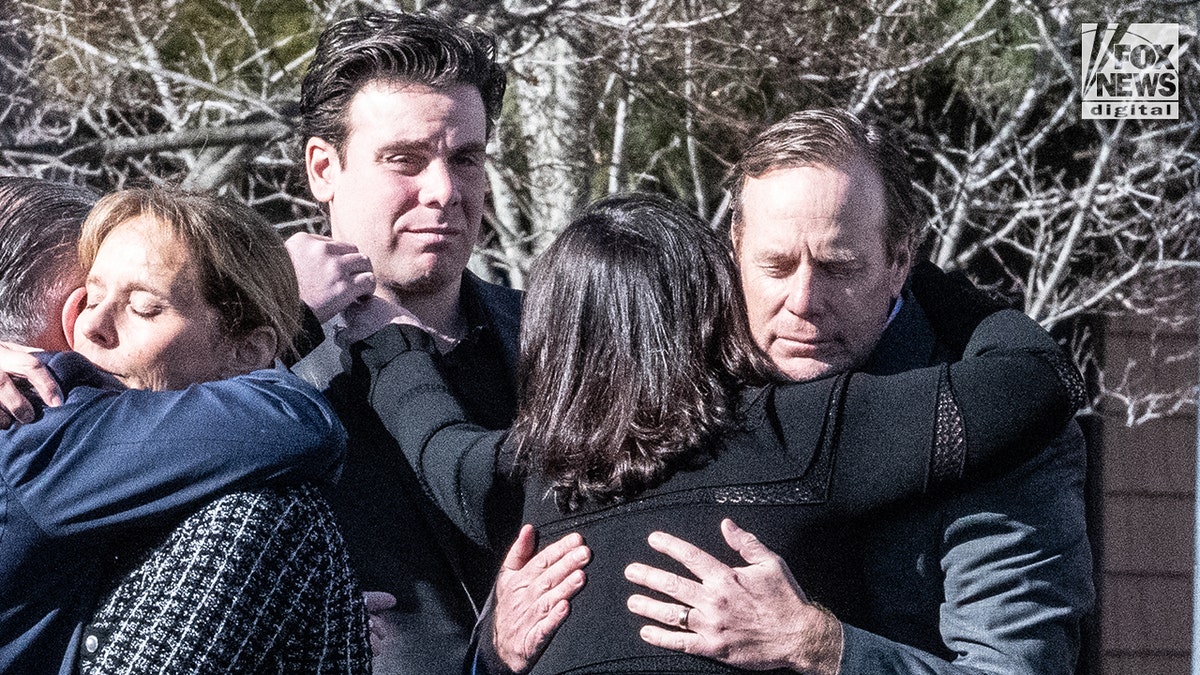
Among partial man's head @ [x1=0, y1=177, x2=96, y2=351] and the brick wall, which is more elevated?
partial man's head @ [x1=0, y1=177, x2=96, y2=351]

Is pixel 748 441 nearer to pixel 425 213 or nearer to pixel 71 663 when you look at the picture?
pixel 71 663

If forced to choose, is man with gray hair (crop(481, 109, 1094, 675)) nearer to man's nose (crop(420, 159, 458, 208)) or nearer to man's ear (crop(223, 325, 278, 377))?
man's ear (crop(223, 325, 278, 377))

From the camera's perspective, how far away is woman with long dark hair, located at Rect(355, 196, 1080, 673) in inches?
68.1

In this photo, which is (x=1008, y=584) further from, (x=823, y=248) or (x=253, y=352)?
(x=253, y=352)

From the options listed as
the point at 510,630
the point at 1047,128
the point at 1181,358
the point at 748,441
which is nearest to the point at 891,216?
the point at 748,441

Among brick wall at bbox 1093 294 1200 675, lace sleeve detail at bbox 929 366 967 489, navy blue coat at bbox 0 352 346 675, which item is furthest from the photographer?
brick wall at bbox 1093 294 1200 675

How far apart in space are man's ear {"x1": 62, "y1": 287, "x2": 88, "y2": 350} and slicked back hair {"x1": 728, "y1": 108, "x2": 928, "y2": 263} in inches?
36.5

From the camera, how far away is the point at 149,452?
1.58 m

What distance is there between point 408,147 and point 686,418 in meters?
1.04

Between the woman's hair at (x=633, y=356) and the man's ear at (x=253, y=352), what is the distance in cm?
36

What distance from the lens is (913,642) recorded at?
1.87 meters

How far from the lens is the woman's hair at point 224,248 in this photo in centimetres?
178

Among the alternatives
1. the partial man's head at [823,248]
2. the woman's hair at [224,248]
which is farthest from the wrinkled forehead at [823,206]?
the woman's hair at [224,248]

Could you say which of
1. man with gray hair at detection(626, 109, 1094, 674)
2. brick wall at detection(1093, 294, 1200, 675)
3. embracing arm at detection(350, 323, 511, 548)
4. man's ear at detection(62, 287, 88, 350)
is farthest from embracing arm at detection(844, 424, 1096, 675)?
brick wall at detection(1093, 294, 1200, 675)
